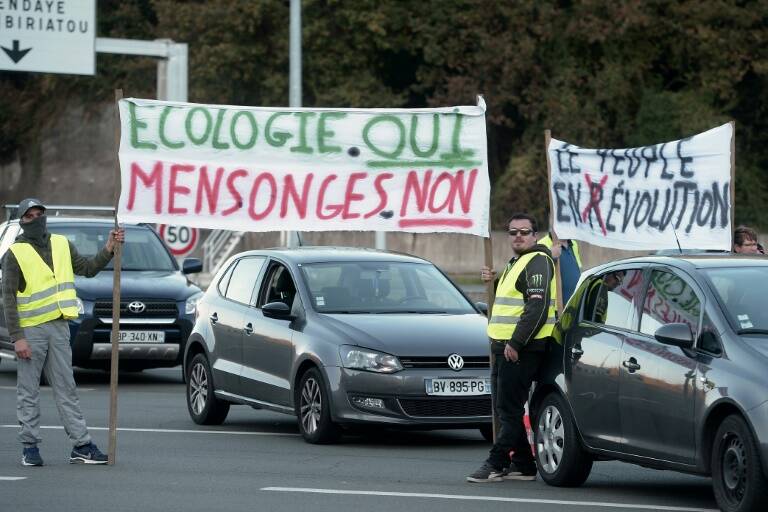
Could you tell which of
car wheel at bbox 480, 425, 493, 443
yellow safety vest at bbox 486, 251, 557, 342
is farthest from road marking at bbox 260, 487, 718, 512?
car wheel at bbox 480, 425, 493, 443

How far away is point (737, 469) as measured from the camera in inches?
370

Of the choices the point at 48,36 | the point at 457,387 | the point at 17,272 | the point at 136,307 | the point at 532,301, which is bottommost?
the point at 457,387

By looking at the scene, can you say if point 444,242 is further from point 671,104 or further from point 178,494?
point 178,494

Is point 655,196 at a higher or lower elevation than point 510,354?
higher

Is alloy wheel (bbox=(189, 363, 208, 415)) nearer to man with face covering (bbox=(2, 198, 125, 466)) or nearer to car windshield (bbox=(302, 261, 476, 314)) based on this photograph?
car windshield (bbox=(302, 261, 476, 314))

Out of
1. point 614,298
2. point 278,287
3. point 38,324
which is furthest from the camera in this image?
point 278,287

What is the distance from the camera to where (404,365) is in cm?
1324

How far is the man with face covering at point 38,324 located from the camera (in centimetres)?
1209

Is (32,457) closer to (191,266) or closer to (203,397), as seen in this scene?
(203,397)

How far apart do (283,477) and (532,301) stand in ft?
6.76

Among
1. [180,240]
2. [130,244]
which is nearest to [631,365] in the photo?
[130,244]

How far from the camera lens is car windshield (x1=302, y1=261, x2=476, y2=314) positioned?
14281 mm

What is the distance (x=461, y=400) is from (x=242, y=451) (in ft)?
5.65

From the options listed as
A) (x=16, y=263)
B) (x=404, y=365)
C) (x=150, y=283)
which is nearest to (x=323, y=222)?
(x=404, y=365)
